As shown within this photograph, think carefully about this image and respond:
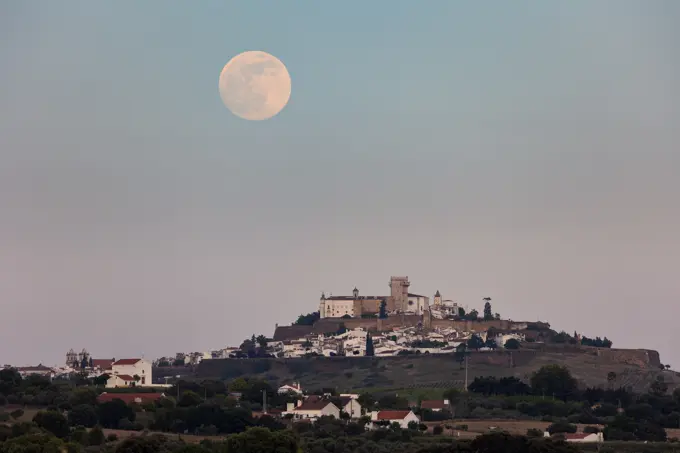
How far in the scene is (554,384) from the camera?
83.1 metres

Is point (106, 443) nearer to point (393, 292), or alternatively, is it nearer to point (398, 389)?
point (398, 389)

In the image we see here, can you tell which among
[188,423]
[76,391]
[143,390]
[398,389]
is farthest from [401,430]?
[398,389]

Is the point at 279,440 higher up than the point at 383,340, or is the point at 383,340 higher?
the point at 383,340

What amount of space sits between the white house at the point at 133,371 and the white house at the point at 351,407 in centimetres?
1862

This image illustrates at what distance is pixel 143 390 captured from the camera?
258 ft

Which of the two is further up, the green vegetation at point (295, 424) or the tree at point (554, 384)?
the tree at point (554, 384)

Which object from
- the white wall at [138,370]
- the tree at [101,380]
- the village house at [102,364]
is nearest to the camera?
the tree at [101,380]

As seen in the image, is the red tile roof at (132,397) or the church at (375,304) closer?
the red tile roof at (132,397)

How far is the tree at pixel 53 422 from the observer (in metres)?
55.1

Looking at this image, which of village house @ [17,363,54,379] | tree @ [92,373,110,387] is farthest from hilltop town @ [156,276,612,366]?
tree @ [92,373,110,387]

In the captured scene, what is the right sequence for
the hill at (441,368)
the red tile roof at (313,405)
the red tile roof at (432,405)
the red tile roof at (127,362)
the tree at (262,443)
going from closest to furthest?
1. the tree at (262,443)
2. the red tile roof at (313,405)
3. the red tile roof at (432,405)
4. the red tile roof at (127,362)
5. the hill at (441,368)

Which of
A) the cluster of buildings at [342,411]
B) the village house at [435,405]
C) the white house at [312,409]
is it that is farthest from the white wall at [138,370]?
the village house at [435,405]

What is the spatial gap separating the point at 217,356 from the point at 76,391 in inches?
2059

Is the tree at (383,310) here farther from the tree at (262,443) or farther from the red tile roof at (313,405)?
the tree at (262,443)
